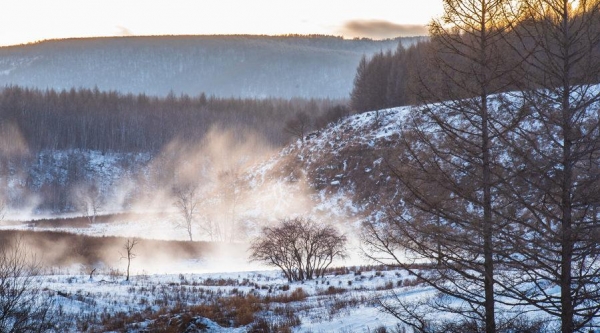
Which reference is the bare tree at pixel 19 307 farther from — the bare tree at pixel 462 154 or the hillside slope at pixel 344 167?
the hillside slope at pixel 344 167

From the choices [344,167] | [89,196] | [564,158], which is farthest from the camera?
[89,196]

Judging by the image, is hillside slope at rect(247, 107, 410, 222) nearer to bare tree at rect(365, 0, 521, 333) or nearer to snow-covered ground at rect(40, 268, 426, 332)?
snow-covered ground at rect(40, 268, 426, 332)

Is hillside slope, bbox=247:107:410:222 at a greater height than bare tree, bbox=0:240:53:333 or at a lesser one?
greater

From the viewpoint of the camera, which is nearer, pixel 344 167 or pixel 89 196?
pixel 344 167

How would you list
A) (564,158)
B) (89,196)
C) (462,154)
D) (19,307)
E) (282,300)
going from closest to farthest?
(564,158) < (462,154) < (19,307) < (282,300) < (89,196)

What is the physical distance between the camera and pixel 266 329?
13648 millimetres

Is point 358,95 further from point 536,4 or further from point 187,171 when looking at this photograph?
point 536,4

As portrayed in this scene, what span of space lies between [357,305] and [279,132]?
127 m

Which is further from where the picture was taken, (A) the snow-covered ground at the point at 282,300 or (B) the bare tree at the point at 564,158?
(A) the snow-covered ground at the point at 282,300

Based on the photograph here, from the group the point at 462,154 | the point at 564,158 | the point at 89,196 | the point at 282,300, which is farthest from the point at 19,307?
the point at 89,196

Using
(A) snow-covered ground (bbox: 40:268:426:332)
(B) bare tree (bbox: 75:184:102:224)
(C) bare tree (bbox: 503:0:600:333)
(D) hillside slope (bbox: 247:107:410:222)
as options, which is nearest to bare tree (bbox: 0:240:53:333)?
(A) snow-covered ground (bbox: 40:268:426:332)

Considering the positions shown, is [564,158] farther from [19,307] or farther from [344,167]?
[344,167]

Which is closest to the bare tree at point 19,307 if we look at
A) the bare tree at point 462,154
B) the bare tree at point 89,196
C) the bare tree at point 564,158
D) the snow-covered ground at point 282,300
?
the snow-covered ground at point 282,300

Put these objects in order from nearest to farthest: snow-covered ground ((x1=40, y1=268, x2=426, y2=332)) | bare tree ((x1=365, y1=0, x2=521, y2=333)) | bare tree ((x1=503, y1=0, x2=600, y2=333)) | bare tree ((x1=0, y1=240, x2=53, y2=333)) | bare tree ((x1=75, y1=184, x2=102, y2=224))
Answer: bare tree ((x1=503, y1=0, x2=600, y2=333))
bare tree ((x1=365, y1=0, x2=521, y2=333))
bare tree ((x1=0, y1=240, x2=53, y2=333))
snow-covered ground ((x1=40, y1=268, x2=426, y2=332))
bare tree ((x1=75, y1=184, x2=102, y2=224))
